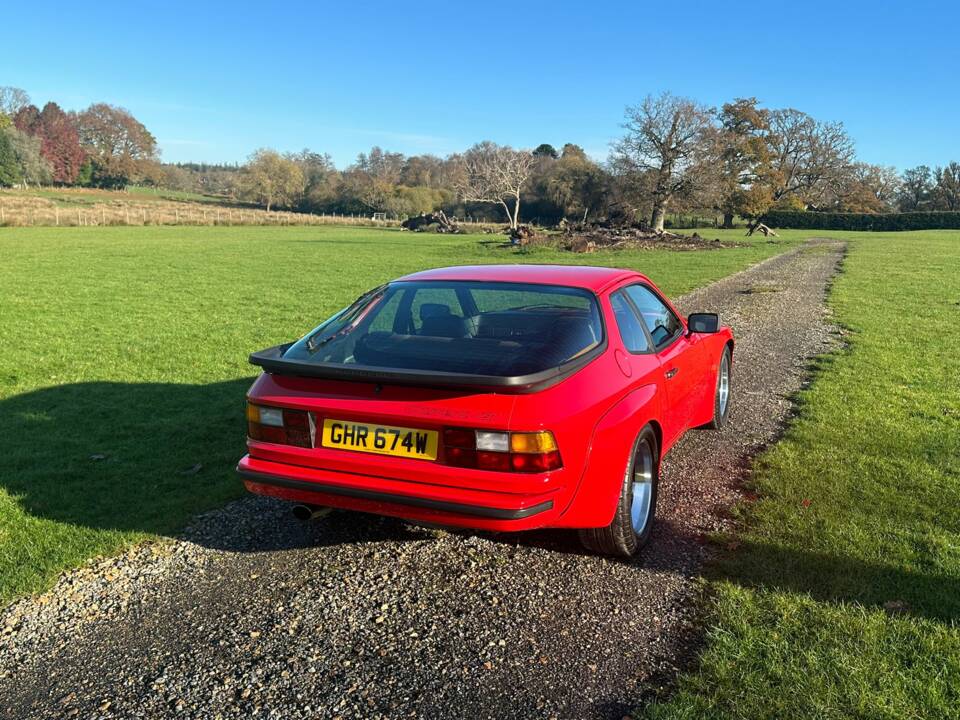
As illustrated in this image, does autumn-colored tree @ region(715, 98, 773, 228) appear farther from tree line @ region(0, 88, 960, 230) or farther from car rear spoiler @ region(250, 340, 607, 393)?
car rear spoiler @ region(250, 340, 607, 393)

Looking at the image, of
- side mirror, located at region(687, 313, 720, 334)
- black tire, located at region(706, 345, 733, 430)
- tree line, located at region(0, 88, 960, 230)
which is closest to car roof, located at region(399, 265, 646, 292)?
side mirror, located at region(687, 313, 720, 334)

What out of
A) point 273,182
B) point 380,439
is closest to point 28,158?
point 273,182

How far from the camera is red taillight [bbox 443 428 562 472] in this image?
2932 mm

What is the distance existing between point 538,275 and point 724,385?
2.65 metres

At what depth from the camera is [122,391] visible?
7.22 metres

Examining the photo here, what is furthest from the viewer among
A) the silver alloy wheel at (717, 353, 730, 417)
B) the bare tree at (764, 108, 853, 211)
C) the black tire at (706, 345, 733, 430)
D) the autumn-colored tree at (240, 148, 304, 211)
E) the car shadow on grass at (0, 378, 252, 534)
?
the autumn-colored tree at (240, 148, 304, 211)

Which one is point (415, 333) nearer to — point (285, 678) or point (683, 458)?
point (285, 678)

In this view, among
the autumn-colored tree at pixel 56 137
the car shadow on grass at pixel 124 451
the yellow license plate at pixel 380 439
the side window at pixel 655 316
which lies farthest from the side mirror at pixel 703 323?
the autumn-colored tree at pixel 56 137

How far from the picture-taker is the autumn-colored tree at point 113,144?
4419 inches

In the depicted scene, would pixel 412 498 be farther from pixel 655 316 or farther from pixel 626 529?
pixel 655 316

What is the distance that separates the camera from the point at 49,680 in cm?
261

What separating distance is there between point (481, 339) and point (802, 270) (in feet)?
71.8

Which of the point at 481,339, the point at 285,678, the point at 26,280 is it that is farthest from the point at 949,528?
the point at 26,280

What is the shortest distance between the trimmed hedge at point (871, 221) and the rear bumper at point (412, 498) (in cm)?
7465
